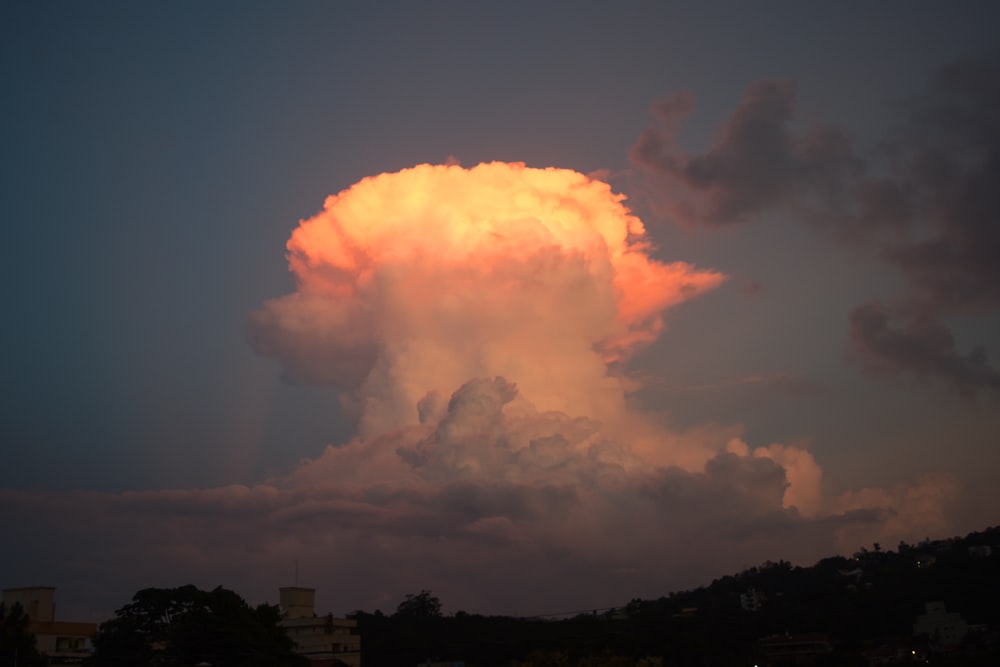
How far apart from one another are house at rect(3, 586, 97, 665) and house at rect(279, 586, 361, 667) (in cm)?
1809

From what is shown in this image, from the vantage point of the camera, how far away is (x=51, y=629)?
69312 mm

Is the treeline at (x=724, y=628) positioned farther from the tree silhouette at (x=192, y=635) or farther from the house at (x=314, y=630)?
the tree silhouette at (x=192, y=635)

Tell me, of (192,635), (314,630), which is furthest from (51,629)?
(314,630)

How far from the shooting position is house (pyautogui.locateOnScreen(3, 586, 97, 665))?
2687 inches

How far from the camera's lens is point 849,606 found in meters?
100

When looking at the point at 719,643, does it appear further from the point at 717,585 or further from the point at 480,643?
the point at 717,585

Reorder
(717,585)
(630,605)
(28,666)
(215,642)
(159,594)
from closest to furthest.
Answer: (28,666)
(215,642)
(159,594)
(630,605)
(717,585)

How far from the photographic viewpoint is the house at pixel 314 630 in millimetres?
85688

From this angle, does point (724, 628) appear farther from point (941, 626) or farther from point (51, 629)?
point (51, 629)

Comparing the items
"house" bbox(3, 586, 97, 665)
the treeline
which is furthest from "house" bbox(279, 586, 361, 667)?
"house" bbox(3, 586, 97, 665)

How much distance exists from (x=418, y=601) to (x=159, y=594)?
260 feet

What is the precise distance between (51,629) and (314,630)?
81.2 feet

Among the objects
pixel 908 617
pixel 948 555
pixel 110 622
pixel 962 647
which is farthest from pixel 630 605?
pixel 110 622

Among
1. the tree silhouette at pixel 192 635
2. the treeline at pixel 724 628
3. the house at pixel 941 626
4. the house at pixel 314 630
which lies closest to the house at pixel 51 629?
the tree silhouette at pixel 192 635
